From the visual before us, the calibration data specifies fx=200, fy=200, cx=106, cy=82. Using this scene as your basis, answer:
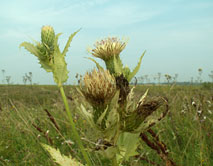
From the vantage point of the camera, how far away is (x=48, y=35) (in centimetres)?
234

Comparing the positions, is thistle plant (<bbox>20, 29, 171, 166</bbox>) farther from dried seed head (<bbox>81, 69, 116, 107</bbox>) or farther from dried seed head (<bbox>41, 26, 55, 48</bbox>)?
dried seed head (<bbox>41, 26, 55, 48</bbox>)

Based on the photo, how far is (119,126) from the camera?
1.62m

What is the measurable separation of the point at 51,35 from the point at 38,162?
2.65 m

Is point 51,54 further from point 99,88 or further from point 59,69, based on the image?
point 99,88

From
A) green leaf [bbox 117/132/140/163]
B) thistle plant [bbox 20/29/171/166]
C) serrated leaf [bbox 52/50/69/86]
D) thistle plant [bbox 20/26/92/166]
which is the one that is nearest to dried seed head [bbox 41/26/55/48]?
thistle plant [bbox 20/26/92/166]

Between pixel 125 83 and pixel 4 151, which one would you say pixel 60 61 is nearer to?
pixel 125 83

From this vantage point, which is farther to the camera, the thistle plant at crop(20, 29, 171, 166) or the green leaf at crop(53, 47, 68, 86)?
the green leaf at crop(53, 47, 68, 86)

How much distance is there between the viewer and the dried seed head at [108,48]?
2.57m

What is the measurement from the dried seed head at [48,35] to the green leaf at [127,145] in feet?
4.33

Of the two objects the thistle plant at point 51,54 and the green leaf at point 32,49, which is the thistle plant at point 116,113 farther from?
the green leaf at point 32,49

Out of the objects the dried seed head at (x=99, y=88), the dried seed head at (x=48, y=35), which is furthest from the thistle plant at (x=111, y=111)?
the dried seed head at (x=48, y=35)

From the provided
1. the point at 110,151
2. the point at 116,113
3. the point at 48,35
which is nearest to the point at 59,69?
the point at 48,35

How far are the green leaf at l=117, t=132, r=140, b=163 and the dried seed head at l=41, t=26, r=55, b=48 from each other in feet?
4.33

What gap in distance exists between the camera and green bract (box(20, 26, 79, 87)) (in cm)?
191
